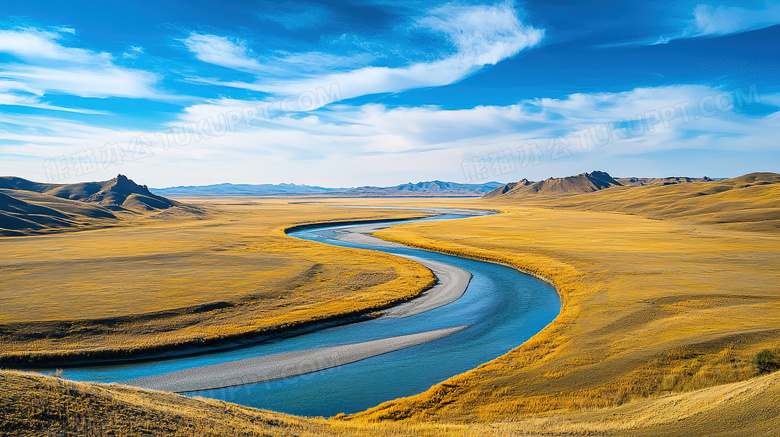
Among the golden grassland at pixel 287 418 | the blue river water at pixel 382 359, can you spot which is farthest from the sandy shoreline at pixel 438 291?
the golden grassland at pixel 287 418

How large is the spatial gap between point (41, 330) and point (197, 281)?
15.5 meters

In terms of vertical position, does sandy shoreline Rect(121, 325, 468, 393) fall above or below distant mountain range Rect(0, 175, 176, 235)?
below

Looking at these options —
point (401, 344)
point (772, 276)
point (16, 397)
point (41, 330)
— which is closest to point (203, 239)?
point (41, 330)

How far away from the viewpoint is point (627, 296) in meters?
36.0

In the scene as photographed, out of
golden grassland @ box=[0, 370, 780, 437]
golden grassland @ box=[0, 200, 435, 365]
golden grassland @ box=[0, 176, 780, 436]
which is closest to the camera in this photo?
golden grassland @ box=[0, 370, 780, 437]

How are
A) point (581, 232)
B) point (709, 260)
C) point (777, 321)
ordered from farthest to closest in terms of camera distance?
point (581, 232) < point (709, 260) < point (777, 321)

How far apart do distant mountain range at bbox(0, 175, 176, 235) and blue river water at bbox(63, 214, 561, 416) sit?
9095 centimetres

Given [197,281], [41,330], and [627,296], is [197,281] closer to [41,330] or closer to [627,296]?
[41,330]

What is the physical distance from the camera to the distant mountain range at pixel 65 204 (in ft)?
310

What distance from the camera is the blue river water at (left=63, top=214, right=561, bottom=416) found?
21.6 metres

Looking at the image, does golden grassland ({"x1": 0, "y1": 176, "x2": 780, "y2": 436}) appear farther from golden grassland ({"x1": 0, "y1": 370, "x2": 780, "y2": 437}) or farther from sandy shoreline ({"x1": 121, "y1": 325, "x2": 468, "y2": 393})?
sandy shoreline ({"x1": 121, "y1": 325, "x2": 468, "y2": 393})

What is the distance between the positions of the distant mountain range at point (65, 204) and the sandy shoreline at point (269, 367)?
9195 cm

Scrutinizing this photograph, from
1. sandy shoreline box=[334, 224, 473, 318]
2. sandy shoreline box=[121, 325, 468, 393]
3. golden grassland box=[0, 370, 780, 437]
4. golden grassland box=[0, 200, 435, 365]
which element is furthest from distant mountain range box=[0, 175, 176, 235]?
golden grassland box=[0, 370, 780, 437]

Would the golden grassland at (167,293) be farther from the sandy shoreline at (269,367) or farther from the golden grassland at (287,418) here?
the golden grassland at (287,418)
